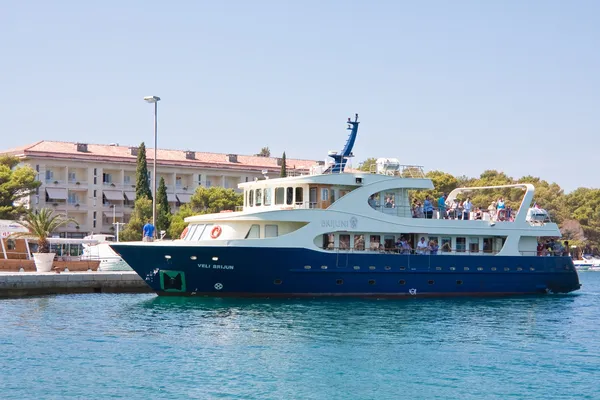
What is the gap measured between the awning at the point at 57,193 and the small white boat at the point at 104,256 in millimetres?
22478

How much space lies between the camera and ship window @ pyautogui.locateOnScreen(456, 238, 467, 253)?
128ft

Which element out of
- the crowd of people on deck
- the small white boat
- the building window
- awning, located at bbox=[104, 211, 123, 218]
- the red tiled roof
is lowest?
the small white boat

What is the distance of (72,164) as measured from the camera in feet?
262

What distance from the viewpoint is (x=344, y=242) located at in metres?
36.0

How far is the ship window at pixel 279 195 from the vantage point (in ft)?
120

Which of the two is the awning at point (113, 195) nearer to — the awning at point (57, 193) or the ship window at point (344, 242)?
the awning at point (57, 193)

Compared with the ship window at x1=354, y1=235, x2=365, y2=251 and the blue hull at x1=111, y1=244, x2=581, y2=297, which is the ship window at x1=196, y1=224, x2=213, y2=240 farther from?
the ship window at x1=354, y1=235, x2=365, y2=251

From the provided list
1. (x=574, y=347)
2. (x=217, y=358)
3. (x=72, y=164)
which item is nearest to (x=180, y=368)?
(x=217, y=358)

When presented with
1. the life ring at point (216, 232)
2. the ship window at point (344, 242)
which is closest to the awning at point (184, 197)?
the life ring at point (216, 232)

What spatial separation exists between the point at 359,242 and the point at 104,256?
72.8 ft

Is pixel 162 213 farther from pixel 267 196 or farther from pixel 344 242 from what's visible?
pixel 344 242

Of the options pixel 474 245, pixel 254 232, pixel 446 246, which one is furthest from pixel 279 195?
pixel 474 245

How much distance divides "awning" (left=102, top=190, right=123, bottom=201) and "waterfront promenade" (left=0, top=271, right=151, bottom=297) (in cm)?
4215

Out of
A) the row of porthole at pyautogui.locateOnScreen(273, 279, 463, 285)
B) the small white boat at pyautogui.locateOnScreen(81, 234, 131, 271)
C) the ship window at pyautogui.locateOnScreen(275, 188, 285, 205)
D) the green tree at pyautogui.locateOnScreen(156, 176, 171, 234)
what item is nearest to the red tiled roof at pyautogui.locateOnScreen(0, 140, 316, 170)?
the green tree at pyautogui.locateOnScreen(156, 176, 171, 234)
